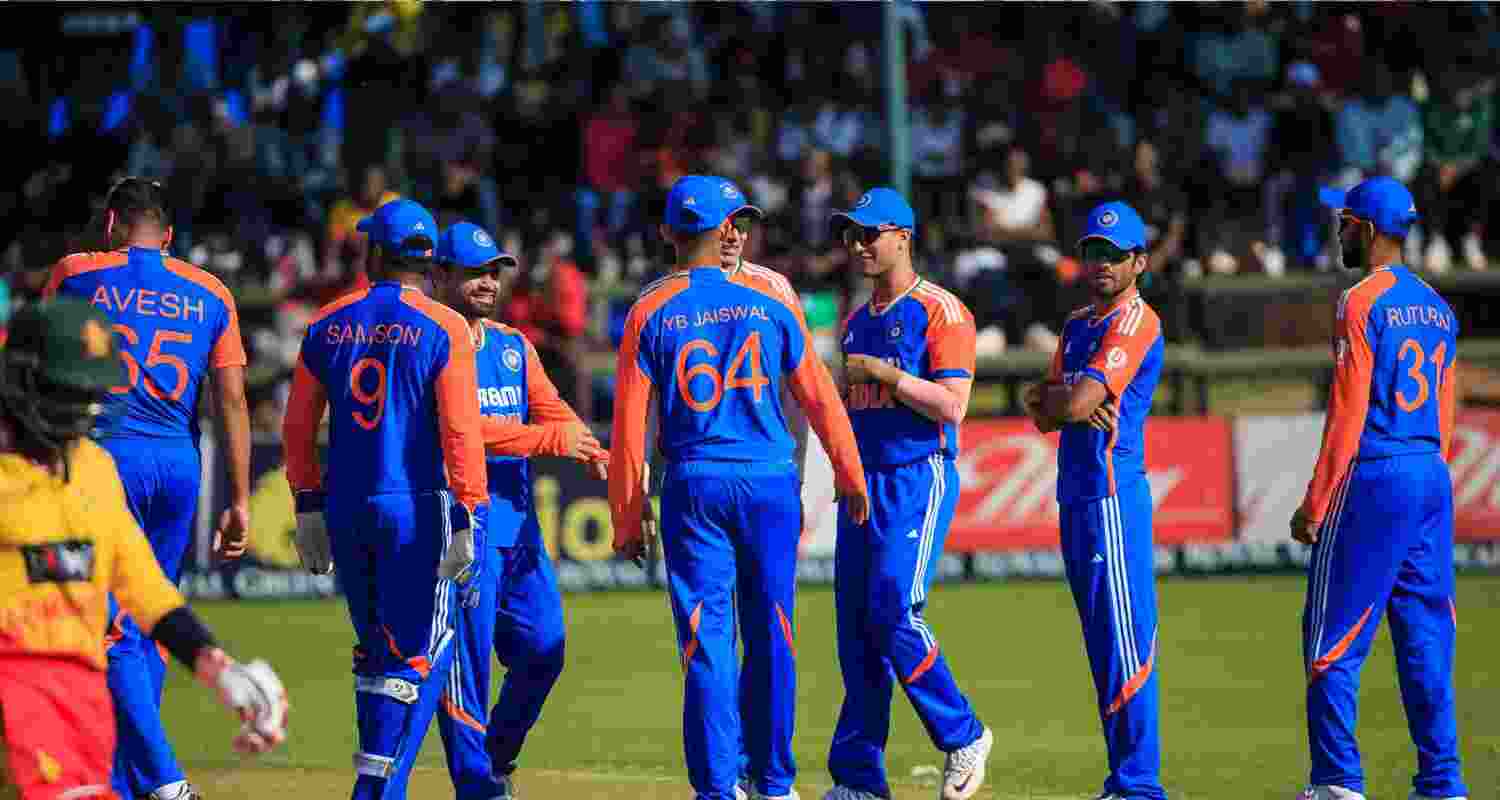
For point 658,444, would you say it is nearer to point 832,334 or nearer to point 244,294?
point 832,334

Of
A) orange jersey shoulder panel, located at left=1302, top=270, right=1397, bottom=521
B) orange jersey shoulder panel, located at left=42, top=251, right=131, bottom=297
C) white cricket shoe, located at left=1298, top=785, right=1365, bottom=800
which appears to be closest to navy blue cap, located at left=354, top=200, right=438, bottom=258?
orange jersey shoulder panel, located at left=42, top=251, right=131, bottom=297

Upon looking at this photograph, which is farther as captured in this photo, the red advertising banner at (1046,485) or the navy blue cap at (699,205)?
the red advertising banner at (1046,485)

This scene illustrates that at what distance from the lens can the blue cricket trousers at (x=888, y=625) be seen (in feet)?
29.7

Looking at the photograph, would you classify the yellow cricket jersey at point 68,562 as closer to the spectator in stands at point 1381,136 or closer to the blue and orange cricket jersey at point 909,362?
the blue and orange cricket jersey at point 909,362

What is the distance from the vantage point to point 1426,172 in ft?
73.1

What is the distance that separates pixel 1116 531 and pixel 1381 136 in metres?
15.1

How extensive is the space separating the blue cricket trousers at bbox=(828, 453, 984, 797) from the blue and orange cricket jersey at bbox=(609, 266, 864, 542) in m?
0.77

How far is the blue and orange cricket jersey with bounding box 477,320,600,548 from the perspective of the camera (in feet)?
30.7

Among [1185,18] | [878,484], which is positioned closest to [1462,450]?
[1185,18]

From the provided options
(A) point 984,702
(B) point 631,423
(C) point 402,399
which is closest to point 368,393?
(C) point 402,399

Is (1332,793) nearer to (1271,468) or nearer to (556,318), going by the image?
(1271,468)

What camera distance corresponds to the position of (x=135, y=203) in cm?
917

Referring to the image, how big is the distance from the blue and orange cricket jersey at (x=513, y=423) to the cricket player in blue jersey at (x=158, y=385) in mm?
1027

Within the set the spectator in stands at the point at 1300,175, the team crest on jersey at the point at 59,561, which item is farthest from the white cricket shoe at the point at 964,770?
the spectator in stands at the point at 1300,175
